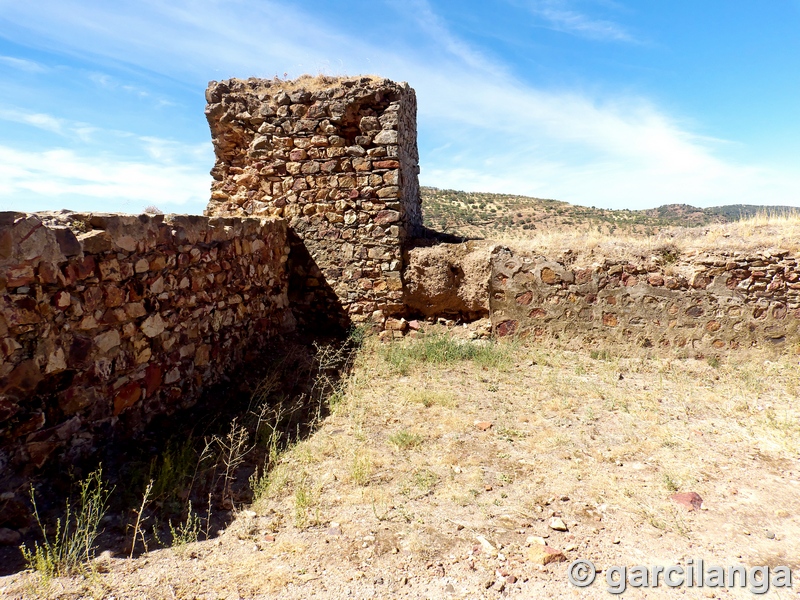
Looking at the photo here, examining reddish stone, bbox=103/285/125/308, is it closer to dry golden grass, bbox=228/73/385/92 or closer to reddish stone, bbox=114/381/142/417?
reddish stone, bbox=114/381/142/417

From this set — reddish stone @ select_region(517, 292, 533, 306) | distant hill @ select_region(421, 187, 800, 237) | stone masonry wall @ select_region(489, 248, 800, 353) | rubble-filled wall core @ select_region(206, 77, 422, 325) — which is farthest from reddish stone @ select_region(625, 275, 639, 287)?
distant hill @ select_region(421, 187, 800, 237)

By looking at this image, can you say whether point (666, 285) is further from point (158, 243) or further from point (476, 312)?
point (158, 243)

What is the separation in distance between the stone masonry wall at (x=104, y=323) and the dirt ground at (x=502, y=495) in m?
1.16

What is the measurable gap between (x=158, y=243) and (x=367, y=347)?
2.92 m

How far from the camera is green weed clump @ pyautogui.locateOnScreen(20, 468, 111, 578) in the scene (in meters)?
2.65

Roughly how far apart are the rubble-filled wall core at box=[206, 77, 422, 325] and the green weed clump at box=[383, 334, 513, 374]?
647 millimetres

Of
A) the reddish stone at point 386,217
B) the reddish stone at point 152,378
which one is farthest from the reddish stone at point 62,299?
the reddish stone at point 386,217

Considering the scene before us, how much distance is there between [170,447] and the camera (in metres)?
4.10

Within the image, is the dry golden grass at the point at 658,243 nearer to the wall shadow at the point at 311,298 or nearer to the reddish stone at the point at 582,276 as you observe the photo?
the reddish stone at the point at 582,276

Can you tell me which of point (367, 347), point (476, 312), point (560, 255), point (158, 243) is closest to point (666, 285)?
point (560, 255)

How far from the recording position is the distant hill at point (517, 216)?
22.8 metres

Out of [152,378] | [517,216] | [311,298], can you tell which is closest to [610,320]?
[311,298]

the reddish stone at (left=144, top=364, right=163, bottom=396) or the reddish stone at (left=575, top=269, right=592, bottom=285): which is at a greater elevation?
the reddish stone at (left=575, top=269, right=592, bottom=285)

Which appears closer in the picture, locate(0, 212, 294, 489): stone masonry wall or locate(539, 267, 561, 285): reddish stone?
locate(0, 212, 294, 489): stone masonry wall
